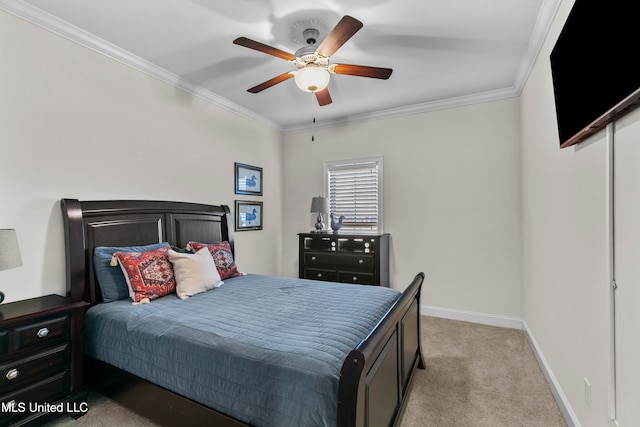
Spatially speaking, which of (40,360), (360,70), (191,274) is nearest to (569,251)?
(360,70)

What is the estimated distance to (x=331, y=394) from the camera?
126 cm

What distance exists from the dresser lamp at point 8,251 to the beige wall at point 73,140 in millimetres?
420

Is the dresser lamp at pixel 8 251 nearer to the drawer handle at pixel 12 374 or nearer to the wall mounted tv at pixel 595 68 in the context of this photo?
the drawer handle at pixel 12 374

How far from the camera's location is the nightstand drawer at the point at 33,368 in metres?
1.75

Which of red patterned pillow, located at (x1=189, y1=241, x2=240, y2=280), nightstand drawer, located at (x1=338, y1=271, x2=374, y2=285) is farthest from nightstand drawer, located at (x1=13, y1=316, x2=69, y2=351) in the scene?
nightstand drawer, located at (x1=338, y1=271, x2=374, y2=285)

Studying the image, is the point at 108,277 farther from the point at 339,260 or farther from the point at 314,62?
the point at 339,260

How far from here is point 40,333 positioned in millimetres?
1887

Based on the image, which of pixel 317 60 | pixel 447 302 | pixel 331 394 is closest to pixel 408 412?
pixel 331 394

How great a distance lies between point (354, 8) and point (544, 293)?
8.99ft

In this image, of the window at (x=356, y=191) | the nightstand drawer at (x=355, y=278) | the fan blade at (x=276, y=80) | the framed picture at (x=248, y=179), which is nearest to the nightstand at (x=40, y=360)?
the fan blade at (x=276, y=80)

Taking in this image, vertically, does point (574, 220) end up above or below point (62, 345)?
above

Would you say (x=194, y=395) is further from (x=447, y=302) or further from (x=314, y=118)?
(x=314, y=118)

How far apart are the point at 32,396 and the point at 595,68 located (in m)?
3.46

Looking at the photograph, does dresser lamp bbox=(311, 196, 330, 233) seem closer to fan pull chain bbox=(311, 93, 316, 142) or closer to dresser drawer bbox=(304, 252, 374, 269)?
dresser drawer bbox=(304, 252, 374, 269)
